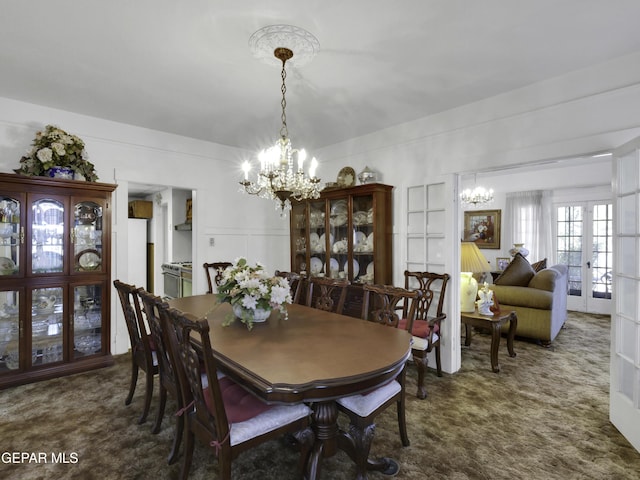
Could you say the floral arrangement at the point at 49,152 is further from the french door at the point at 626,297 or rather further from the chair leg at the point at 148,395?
the french door at the point at 626,297

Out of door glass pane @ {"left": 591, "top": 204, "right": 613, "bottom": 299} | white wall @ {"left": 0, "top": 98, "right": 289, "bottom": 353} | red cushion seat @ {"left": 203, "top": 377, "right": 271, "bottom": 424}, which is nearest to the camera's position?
red cushion seat @ {"left": 203, "top": 377, "right": 271, "bottom": 424}

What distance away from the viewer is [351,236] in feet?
12.6

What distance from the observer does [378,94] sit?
296 centimetres

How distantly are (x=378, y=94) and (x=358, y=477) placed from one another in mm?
2861

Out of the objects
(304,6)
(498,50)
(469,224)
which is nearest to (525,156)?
(498,50)

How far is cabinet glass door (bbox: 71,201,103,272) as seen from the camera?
330 cm

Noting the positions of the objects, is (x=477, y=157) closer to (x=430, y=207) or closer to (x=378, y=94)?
(x=430, y=207)

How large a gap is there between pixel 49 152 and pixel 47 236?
2.63 feet

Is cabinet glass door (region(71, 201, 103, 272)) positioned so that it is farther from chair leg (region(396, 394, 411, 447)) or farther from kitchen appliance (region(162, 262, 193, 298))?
chair leg (region(396, 394, 411, 447))

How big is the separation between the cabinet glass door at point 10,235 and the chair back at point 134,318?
1478mm

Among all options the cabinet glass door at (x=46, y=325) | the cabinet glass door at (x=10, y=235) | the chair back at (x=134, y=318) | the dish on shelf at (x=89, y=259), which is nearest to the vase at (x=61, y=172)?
the cabinet glass door at (x=10, y=235)

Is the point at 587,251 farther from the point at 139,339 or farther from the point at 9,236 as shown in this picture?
the point at 9,236

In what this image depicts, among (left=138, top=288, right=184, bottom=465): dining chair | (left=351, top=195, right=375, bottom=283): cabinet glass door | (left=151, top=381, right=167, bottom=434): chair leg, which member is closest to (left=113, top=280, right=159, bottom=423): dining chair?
(left=151, top=381, right=167, bottom=434): chair leg

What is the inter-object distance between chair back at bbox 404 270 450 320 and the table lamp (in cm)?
34
